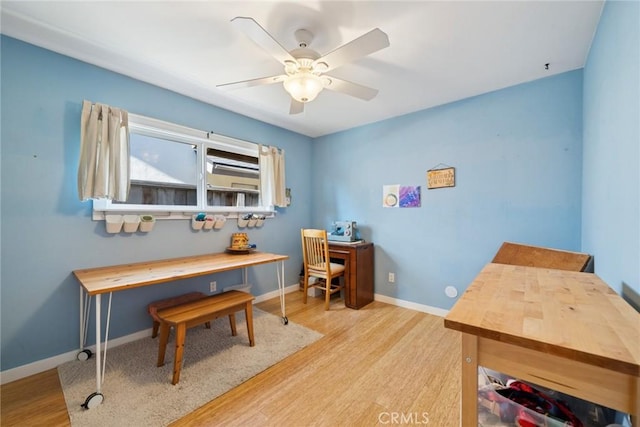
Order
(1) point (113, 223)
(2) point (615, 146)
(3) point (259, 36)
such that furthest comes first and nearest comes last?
(1) point (113, 223), (3) point (259, 36), (2) point (615, 146)

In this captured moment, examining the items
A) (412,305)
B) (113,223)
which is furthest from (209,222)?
(412,305)

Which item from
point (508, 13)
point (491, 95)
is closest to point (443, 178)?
point (491, 95)

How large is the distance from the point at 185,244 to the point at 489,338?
2655 millimetres

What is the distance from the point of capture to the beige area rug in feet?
4.75

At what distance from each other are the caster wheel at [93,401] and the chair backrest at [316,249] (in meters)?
2.05

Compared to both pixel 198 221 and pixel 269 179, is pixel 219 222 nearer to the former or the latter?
pixel 198 221

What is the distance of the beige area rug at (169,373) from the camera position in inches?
57.1

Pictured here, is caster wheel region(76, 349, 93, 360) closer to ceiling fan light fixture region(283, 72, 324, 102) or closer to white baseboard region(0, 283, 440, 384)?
white baseboard region(0, 283, 440, 384)

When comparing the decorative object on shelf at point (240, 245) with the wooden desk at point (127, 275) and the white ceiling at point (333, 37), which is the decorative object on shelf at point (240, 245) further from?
the white ceiling at point (333, 37)

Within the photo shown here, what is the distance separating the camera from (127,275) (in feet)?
5.98

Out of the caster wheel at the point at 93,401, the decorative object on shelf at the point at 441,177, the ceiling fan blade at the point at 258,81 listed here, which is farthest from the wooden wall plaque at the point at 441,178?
the caster wheel at the point at 93,401

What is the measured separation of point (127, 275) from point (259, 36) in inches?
72.4

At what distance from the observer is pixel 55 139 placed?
1.88 m

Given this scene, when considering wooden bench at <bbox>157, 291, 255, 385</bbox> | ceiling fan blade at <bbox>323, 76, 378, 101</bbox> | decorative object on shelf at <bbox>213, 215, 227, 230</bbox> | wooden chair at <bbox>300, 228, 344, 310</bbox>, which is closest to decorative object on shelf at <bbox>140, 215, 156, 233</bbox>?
decorative object on shelf at <bbox>213, 215, 227, 230</bbox>
